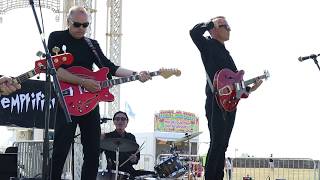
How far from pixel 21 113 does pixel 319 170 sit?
5.65 metres

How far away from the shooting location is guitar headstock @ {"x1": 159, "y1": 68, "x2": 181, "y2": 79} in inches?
225

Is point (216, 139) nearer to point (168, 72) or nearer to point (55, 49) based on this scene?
point (168, 72)

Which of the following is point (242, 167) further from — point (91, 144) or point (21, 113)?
point (91, 144)

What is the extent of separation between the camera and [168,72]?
227 inches

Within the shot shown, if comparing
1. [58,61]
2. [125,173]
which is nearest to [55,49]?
[58,61]

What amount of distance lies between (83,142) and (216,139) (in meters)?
1.28

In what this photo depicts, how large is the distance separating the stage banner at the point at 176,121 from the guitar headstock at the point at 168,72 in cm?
3453

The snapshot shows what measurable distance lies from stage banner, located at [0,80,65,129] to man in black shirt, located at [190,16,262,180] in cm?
410

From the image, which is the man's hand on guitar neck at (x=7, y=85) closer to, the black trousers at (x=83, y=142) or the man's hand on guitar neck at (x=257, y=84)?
the black trousers at (x=83, y=142)

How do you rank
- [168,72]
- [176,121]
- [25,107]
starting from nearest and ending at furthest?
[168,72] < [25,107] < [176,121]

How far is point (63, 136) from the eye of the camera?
16.7 ft

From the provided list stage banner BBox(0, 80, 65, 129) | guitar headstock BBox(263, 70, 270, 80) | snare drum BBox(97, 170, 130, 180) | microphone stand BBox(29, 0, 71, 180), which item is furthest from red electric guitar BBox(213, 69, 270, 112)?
stage banner BBox(0, 80, 65, 129)

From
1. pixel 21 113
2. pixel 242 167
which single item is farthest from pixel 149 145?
pixel 21 113

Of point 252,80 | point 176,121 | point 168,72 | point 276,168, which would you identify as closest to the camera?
point 168,72
